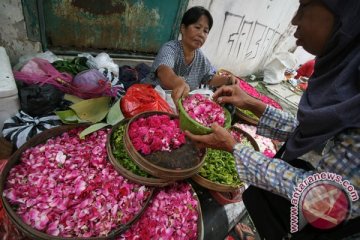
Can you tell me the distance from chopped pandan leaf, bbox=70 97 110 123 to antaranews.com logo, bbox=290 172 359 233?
2226mm

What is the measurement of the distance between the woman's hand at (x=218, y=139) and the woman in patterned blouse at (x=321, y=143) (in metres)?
0.08

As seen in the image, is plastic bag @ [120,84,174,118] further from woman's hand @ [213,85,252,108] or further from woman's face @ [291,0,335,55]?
woman's face @ [291,0,335,55]

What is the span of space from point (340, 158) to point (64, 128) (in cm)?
244

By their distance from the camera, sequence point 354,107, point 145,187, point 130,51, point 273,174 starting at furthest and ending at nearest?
point 130,51 < point 145,187 < point 273,174 < point 354,107

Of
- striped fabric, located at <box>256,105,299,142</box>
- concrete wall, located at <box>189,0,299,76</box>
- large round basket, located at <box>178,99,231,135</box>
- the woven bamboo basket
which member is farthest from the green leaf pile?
concrete wall, located at <box>189,0,299,76</box>

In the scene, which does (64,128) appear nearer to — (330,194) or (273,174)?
(273,174)

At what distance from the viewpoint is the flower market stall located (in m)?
1.98

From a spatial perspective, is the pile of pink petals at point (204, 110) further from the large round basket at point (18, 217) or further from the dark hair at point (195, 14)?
the dark hair at point (195, 14)

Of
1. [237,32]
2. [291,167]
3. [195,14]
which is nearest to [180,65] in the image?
[195,14]

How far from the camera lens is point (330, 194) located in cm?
138

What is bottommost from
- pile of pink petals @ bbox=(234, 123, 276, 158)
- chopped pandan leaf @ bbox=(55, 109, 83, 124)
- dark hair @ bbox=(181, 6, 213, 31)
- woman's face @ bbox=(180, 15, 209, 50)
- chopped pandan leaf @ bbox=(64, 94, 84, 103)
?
pile of pink petals @ bbox=(234, 123, 276, 158)

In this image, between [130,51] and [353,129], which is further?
[130,51]

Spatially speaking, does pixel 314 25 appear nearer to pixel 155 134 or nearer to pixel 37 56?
pixel 155 134

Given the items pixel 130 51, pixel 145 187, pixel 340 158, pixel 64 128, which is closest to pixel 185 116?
pixel 145 187
